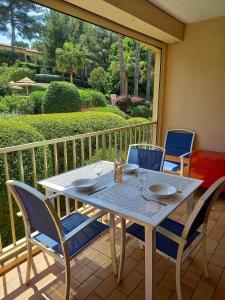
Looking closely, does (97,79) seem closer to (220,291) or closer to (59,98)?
(59,98)

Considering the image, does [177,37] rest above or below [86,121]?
above

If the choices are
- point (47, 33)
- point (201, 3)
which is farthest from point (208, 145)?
point (47, 33)

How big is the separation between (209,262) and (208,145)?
207 centimetres

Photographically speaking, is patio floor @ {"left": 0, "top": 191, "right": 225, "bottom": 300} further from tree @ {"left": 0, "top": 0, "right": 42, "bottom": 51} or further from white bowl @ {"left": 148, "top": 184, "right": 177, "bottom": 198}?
tree @ {"left": 0, "top": 0, "right": 42, "bottom": 51}

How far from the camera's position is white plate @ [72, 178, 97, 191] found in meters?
1.66

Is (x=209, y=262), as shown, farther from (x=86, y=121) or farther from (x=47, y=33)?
(x=47, y=33)

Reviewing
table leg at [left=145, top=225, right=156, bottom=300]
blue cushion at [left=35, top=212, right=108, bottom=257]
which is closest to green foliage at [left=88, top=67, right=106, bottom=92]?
blue cushion at [left=35, top=212, right=108, bottom=257]

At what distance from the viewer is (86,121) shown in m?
5.52

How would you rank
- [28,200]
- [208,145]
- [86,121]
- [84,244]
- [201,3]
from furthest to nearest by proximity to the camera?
[86,121] < [208,145] < [201,3] < [84,244] < [28,200]

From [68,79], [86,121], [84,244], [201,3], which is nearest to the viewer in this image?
[84,244]

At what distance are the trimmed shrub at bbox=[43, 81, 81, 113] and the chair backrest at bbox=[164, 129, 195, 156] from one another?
A: 4.10m

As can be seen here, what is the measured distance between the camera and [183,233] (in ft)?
4.43

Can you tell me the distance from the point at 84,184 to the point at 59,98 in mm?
5759

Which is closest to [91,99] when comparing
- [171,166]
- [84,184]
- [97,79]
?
[97,79]
